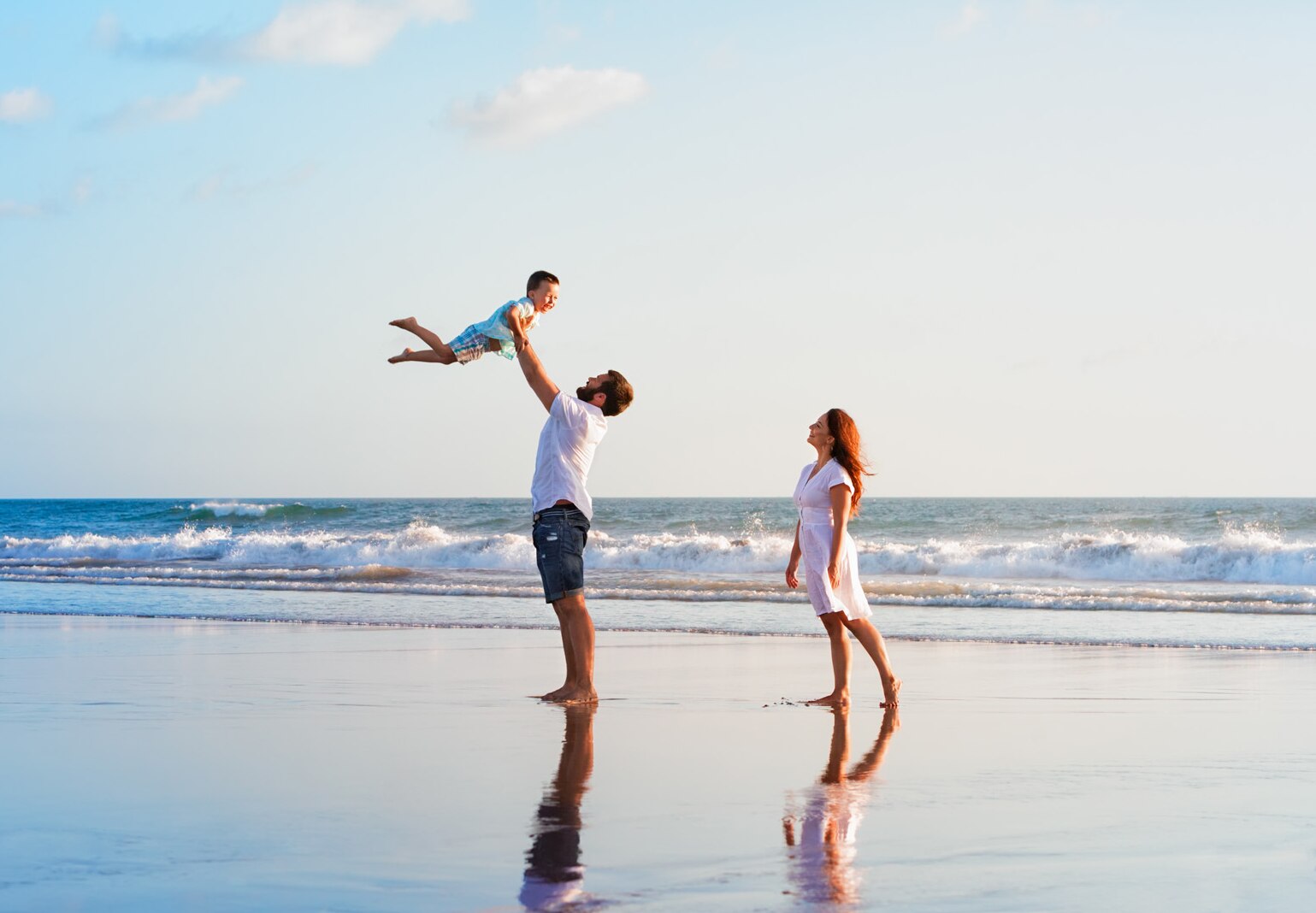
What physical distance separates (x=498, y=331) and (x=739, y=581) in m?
14.1

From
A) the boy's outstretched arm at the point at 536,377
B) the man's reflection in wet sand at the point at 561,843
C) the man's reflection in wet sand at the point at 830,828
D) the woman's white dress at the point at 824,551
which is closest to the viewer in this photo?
the man's reflection in wet sand at the point at 561,843

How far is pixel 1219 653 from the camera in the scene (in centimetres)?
1049

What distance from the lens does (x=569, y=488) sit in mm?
7094

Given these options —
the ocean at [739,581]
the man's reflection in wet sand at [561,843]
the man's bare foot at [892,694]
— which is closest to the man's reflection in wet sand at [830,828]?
the man's reflection in wet sand at [561,843]

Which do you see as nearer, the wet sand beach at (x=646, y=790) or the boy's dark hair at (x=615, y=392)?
the wet sand beach at (x=646, y=790)

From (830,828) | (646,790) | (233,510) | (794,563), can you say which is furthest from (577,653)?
(233,510)

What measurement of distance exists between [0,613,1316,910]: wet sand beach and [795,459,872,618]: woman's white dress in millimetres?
579

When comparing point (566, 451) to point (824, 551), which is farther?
point (824, 551)

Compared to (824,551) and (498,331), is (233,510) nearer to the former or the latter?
(824,551)

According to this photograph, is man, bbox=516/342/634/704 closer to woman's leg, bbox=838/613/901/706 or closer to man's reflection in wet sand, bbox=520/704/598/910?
man's reflection in wet sand, bbox=520/704/598/910

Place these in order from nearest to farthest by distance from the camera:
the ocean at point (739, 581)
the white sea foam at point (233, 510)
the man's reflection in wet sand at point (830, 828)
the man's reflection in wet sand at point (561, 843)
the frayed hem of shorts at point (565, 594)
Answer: the man's reflection in wet sand at point (561, 843), the man's reflection in wet sand at point (830, 828), the frayed hem of shorts at point (565, 594), the ocean at point (739, 581), the white sea foam at point (233, 510)

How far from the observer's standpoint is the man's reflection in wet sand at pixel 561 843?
11.3 ft

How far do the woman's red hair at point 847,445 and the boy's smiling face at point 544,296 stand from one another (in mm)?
1796

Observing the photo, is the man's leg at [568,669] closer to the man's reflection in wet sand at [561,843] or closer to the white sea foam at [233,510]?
the man's reflection in wet sand at [561,843]
